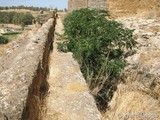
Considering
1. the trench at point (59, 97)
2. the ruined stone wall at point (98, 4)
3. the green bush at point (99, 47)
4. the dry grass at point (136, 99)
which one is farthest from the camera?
the ruined stone wall at point (98, 4)

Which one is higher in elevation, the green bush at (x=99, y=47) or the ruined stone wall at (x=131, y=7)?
the ruined stone wall at (x=131, y=7)

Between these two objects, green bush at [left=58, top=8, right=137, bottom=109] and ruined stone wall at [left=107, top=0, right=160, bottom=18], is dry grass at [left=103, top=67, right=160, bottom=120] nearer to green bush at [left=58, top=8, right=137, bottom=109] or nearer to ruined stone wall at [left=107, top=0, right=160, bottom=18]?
green bush at [left=58, top=8, right=137, bottom=109]

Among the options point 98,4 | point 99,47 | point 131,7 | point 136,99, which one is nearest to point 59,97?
point 136,99

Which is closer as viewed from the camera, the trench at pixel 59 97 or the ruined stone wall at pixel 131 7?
the trench at pixel 59 97

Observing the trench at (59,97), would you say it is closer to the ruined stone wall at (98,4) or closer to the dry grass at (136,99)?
the dry grass at (136,99)

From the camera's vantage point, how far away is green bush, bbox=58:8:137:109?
5.94 m

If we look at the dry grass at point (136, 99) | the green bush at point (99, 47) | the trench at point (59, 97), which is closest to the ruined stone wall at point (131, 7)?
the green bush at point (99, 47)

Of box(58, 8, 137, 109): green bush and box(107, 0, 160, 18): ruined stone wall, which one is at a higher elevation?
box(107, 0, 160, 18): ruined stone wall

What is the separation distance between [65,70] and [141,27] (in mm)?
4170

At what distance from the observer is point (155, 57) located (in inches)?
242

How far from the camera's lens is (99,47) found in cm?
659

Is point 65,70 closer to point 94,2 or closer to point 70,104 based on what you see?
point 70,104

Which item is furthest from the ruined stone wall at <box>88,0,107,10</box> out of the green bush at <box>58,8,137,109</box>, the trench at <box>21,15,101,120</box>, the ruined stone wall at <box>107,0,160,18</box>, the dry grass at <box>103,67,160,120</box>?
the dry grass at <box>103,67,160,120</box>

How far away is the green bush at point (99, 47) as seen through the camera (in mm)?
5941
